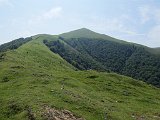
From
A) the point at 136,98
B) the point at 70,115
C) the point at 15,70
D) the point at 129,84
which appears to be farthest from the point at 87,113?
the point at 129,84

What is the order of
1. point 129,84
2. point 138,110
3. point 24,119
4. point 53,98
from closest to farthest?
point 24,119 < point 53,98 < point 138,110 < point 129,84

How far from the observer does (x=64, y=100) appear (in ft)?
127

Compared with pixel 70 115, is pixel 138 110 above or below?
below

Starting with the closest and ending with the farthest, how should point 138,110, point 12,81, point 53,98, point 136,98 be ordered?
point 53,98 < point 138,110 < point 12,81 < point 136,98

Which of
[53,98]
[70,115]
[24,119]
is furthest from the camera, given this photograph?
[53,98]

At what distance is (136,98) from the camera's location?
5453cm

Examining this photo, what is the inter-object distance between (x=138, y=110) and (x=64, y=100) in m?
12.4

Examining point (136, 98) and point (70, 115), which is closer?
point (70, 115)

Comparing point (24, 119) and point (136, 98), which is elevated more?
point (24, 119)

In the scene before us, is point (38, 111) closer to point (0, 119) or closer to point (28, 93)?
point (0, 119)

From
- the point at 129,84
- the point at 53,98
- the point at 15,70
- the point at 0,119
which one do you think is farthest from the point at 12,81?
the point at 129,84

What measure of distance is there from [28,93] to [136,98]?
2148 cm

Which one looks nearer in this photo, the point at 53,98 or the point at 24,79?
the point at 53,98

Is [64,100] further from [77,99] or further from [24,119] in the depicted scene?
[24,119]
